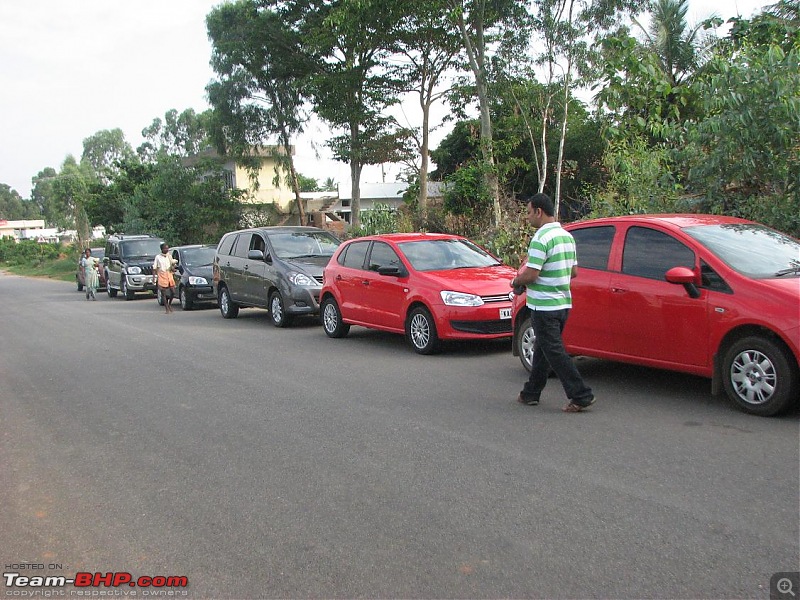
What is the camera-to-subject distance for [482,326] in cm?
1059

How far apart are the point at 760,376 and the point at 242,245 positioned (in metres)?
12.7

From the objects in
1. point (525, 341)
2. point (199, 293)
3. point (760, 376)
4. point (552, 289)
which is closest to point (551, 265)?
point (552, 289)

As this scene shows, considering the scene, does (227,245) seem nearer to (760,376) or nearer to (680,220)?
(680,220)

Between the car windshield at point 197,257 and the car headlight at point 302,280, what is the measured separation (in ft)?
25.6

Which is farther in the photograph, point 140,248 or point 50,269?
point 50,269

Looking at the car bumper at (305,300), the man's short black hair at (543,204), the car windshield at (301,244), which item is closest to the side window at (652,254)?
the man's short black hair at (543,204)

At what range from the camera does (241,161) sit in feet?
136

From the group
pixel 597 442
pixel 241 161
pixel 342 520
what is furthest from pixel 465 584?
pixel 241 161

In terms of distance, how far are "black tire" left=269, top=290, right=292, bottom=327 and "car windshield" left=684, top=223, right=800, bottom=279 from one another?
30.3 feet

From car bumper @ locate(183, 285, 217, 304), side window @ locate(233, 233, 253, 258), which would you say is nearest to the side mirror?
side window @ locate(233, 233, 253, 258)

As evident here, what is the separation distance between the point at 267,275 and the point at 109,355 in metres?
4.30

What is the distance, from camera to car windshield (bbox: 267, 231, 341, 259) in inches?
635

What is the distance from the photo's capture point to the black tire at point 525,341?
8828 mm

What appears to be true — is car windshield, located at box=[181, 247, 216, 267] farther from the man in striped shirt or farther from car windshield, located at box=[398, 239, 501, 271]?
the man in striped shirt
